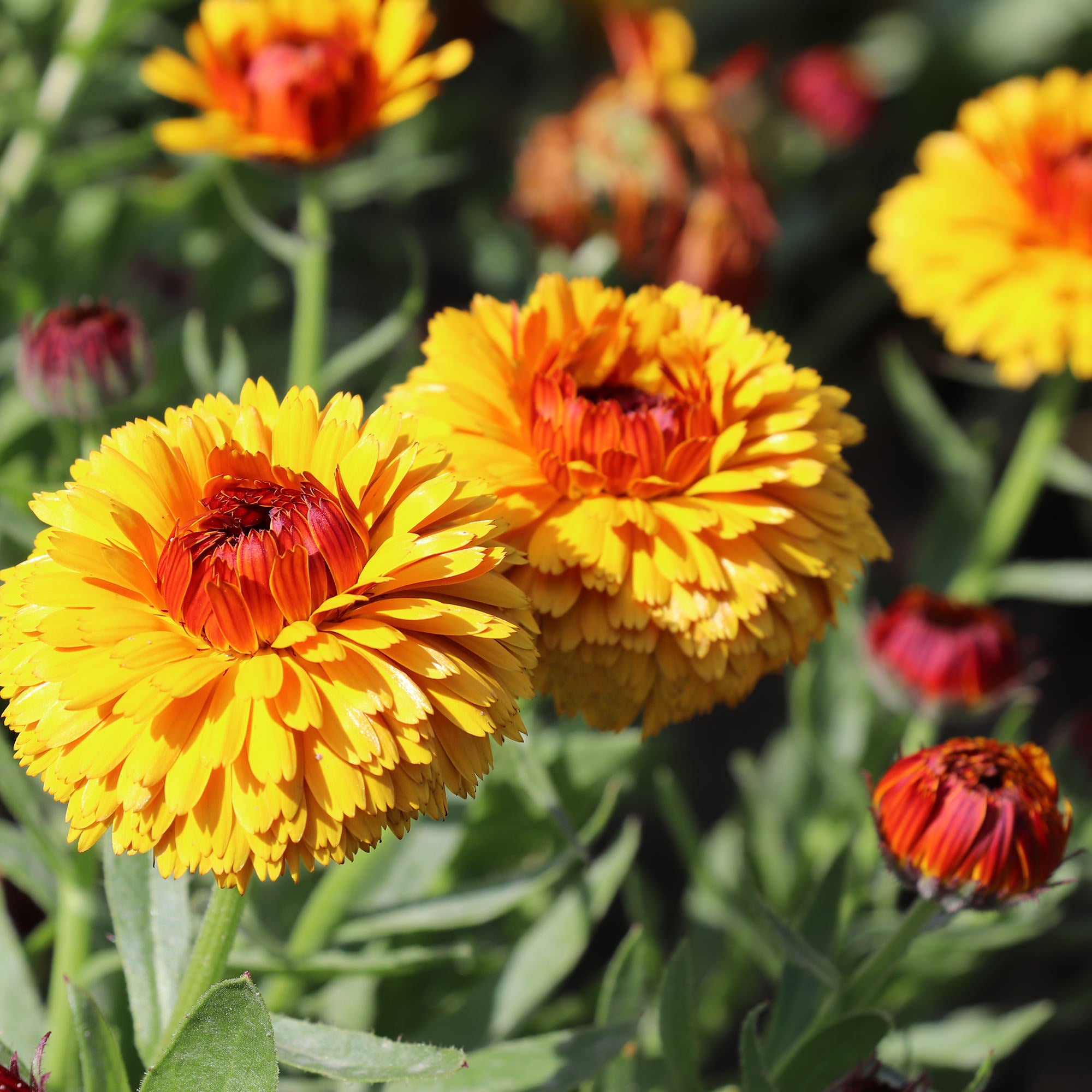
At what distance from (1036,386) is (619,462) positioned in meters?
2.50

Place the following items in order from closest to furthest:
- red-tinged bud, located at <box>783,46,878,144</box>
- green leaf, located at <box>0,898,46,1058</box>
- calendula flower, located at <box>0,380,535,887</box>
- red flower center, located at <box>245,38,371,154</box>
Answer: calendula flower, located at <box>0,380,535,887</box>, green leaf, located at <box>0,898,46,1058</box>, red flower center, located at <box>245,38,371,154</box>, red-tinged bud, located at <box>783,46,878,144</box>

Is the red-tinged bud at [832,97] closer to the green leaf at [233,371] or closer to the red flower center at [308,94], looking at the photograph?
the red flower center at [308,94]

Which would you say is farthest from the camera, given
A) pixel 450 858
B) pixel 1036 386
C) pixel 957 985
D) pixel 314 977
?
pixel 1036 386

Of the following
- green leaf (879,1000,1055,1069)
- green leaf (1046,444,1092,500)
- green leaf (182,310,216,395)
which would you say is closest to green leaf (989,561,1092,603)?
green leaf (1046,444,1092,500)

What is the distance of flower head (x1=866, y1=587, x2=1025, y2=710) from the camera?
5.18 ft

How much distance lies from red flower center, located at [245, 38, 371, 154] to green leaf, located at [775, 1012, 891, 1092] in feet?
3.87

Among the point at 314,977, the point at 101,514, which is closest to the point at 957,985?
the point at 314,977

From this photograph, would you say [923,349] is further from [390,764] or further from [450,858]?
[390,764]

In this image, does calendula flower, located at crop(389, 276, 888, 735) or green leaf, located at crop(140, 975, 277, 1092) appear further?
calendula flower, located at crop(389, 276, 888, 735)

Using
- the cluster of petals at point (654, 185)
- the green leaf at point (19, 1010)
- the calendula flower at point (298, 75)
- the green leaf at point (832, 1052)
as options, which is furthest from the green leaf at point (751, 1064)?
the cluster of petals at point (654, 185)

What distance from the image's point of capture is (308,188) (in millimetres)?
1603

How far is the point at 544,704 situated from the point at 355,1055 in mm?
795

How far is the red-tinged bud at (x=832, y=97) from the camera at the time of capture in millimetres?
2697

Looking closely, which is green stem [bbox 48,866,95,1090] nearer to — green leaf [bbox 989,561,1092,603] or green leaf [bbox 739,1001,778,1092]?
green leaf [bbox 739,1001,778,1092]
